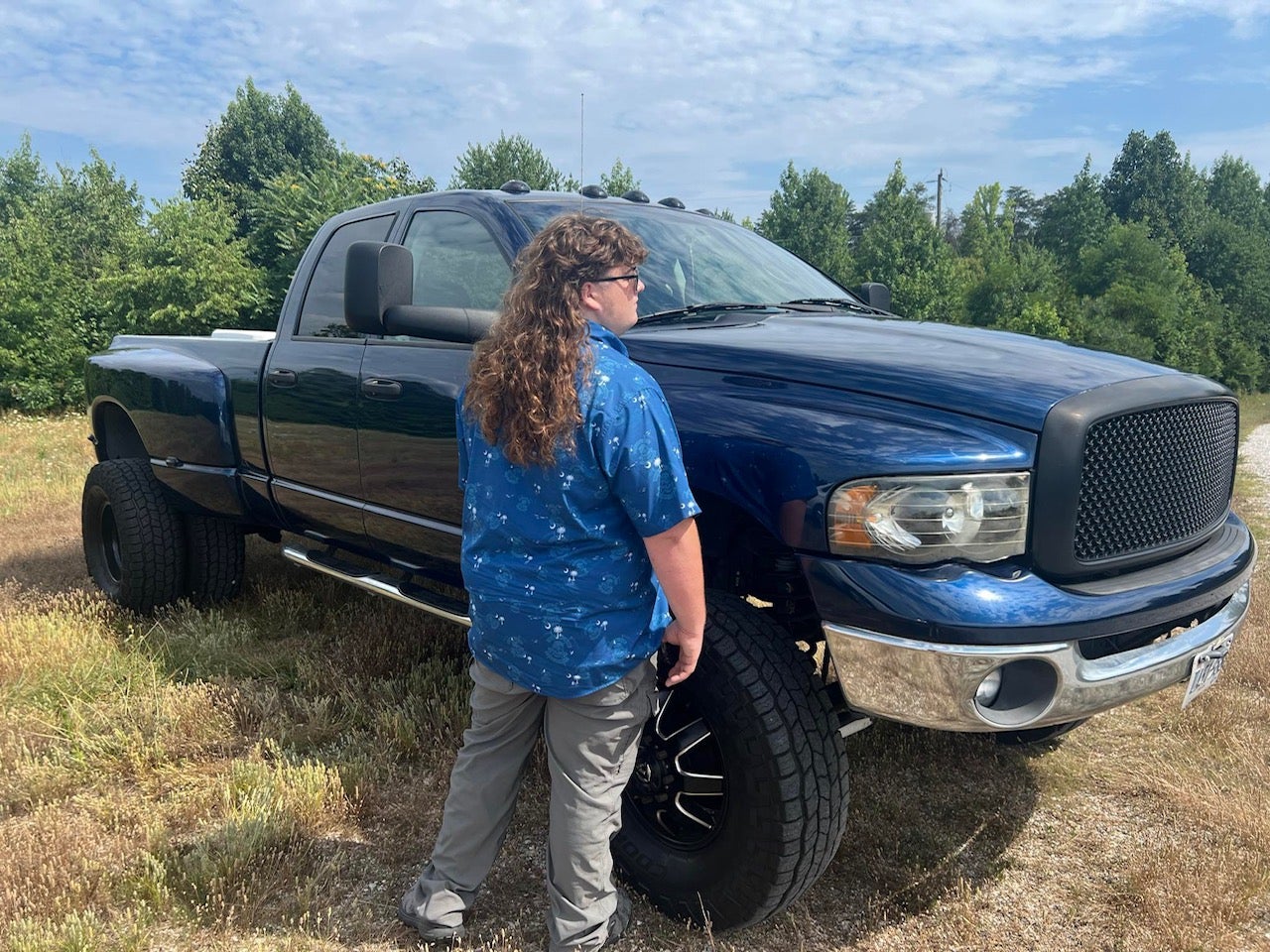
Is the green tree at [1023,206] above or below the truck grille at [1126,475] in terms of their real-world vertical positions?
above

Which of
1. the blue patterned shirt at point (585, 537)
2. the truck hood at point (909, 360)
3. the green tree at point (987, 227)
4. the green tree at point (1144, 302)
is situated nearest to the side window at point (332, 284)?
the truck hood at point (909, 360)

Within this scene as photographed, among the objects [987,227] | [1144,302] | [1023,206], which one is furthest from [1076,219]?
[1023,206]

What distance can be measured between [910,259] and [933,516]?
37.3m

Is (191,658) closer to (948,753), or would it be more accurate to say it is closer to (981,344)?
(948,753)

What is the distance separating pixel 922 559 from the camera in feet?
6.51

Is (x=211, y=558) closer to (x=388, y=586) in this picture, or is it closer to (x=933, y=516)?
(x=388, y=586)

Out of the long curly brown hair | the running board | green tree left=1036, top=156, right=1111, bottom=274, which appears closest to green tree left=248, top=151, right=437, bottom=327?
the running board

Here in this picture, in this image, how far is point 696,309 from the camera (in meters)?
2.99

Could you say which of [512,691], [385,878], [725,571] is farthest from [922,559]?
[385,878]

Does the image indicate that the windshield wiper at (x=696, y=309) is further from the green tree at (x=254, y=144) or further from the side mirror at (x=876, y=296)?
the green tree at (x=254, y=144)

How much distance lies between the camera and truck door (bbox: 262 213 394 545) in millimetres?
3455

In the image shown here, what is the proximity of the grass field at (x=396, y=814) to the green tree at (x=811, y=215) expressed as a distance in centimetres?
3895

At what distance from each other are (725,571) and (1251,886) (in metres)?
1.59

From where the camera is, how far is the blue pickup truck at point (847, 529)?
78.0 inches
